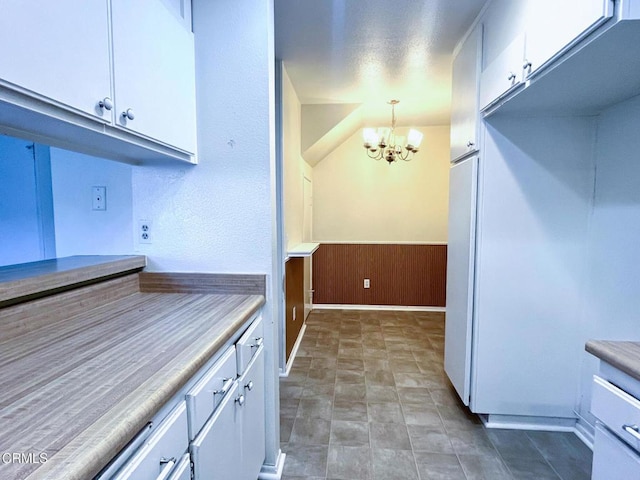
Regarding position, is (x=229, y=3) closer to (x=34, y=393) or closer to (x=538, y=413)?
(x=34, y=393)

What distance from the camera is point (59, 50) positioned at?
819mm

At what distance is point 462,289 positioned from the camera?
2.04m

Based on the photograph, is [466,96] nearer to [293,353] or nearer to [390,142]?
[390,142]

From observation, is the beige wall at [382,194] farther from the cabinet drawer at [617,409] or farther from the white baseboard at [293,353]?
the cabinet drawer at [617,409]

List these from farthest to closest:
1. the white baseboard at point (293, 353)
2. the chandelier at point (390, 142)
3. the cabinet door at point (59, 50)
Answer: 1. the chandelier at point (390, 142)
2. the white baseboard at point (293, 353)
3. the cabinet door at point (59, 50)

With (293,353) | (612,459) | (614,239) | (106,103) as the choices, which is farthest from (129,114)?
(293,353)

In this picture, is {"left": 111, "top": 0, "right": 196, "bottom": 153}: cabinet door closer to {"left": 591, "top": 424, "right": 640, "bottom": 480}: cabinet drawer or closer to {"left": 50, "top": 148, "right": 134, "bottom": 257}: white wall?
{"left": 50, "top": 148, "right": 134, "bottom": 257}: white wall

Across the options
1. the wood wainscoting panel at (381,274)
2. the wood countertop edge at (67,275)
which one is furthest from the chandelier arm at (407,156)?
the wood countertop edge at (67,275)

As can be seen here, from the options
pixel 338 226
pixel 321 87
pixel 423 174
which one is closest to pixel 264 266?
pixel 321 87

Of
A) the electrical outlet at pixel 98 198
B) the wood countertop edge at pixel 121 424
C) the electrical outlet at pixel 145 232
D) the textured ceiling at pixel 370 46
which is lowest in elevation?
the wood countertop edge at pixel 121 424

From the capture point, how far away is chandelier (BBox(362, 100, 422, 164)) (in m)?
3.39

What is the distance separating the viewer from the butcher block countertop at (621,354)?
0.89 meters

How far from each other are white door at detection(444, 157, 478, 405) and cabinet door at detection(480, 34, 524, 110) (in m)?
0.34

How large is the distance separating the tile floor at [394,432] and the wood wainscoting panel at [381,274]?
1.43 metres
